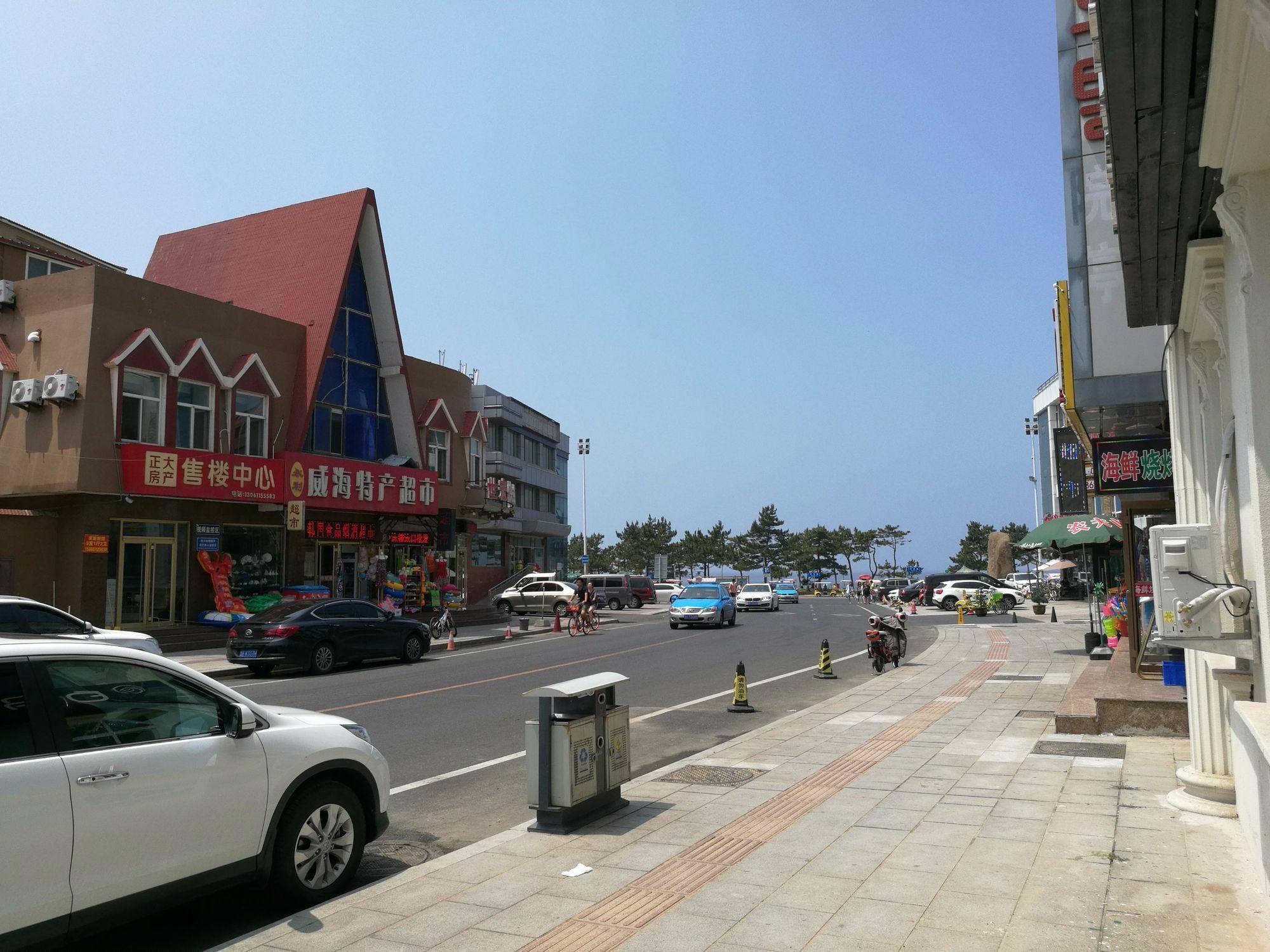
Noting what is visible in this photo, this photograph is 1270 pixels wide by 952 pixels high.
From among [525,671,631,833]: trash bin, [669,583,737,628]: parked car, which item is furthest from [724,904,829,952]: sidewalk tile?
[669,583,737,628]: parked car

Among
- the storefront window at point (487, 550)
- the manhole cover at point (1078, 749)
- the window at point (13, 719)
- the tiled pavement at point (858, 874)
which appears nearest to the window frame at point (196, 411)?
the tiled pavement at point (858, 874)

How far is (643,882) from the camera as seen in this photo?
18.8ft

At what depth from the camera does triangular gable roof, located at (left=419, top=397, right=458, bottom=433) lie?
1427 inches

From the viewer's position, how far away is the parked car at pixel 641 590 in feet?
164

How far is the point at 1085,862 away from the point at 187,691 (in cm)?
546

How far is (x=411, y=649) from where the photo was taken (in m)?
22.2

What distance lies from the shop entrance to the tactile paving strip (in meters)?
21.4

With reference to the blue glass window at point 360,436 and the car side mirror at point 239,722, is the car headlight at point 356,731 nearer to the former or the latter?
the car side mirror at point 239,722

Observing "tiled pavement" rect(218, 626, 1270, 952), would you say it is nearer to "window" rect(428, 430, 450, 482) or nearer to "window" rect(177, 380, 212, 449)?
"window" rect(177, 380, 212, 449)

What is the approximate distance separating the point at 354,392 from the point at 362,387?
50 cm

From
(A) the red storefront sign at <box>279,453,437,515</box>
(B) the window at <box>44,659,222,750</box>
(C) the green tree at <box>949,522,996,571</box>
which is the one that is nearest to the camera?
(B) the window at <box>44,659,222,750</box>

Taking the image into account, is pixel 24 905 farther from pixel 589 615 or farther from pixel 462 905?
pixel 589 615

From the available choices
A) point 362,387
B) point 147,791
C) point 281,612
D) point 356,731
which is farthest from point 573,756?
point 362,387

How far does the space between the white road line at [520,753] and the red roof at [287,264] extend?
1834 cm
